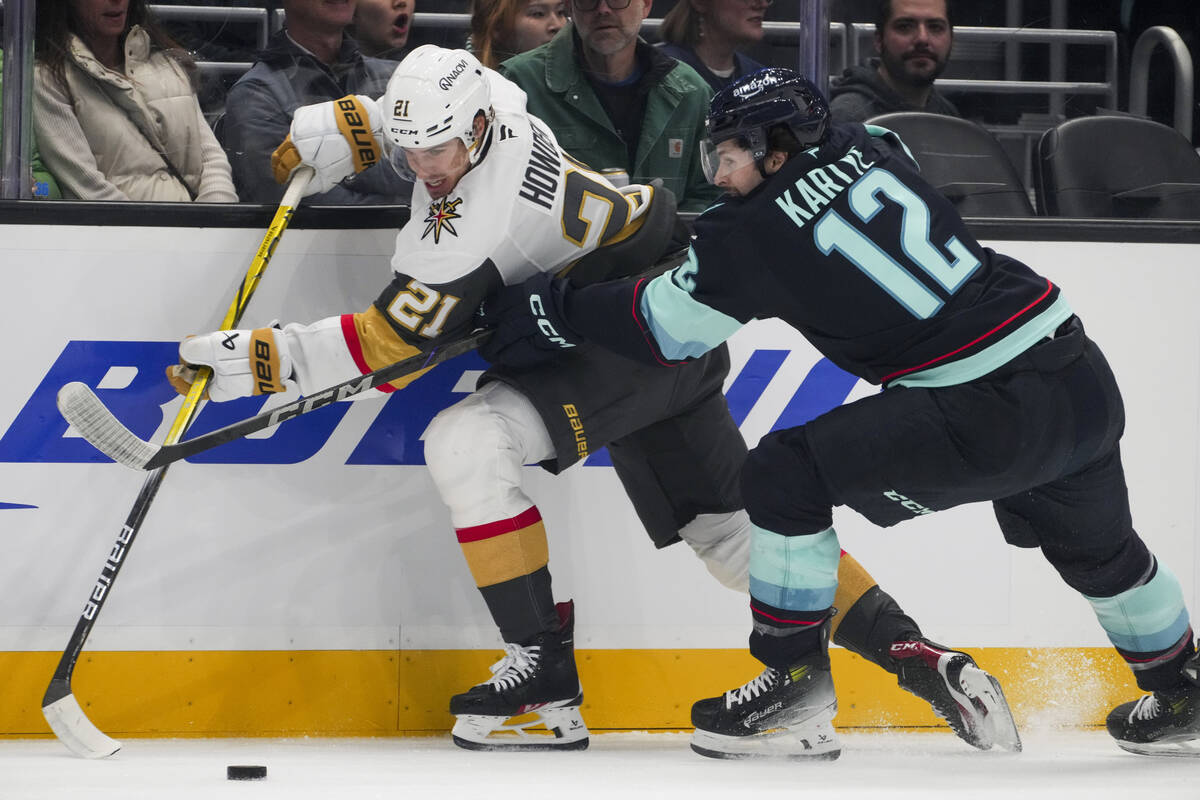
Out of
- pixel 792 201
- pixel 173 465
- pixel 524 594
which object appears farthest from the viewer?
pixel 173 465

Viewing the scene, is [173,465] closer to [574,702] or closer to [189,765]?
[189,765]

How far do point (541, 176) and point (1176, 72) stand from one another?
4.85 feet

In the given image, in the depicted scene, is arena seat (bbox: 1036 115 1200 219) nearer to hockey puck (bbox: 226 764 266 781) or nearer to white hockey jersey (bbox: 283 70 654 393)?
white hockey jersey (bbox: 283 70 654 393)

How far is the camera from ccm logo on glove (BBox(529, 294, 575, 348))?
8.48 ft

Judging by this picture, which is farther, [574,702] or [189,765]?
[574,702]

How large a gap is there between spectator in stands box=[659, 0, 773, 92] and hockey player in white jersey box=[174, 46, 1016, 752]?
43 centimetres

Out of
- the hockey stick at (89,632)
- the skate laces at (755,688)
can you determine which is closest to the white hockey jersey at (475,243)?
the hockey stick at (89,632)

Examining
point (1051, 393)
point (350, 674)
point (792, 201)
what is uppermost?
point (792, 201)

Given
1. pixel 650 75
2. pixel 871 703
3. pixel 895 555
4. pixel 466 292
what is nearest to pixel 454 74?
→ pixel 466 292

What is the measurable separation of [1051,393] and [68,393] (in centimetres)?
166

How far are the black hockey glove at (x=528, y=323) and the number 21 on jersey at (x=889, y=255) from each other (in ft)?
1.66

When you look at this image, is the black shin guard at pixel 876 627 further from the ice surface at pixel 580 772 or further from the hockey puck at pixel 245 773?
the hockey puck at pixel 245 773

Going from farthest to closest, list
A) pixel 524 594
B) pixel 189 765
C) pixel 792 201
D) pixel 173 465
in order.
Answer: pixel 173 465 < pixel 524 594 < pixel 189 765 < pixel 792 201

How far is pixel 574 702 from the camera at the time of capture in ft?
9.04
